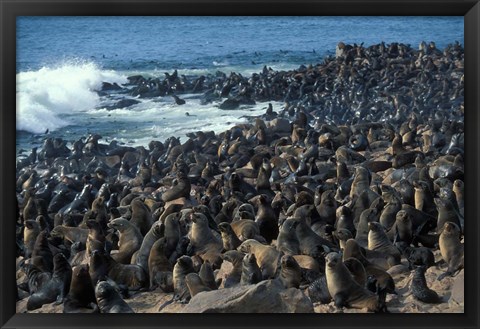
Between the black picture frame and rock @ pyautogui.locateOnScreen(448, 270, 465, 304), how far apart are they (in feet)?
0.13

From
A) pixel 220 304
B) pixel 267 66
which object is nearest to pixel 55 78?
pixel 267 66

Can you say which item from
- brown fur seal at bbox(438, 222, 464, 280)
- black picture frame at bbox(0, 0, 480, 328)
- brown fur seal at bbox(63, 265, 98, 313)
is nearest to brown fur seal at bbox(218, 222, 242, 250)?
black picture frame at bbox(0, 0, 480, 328)

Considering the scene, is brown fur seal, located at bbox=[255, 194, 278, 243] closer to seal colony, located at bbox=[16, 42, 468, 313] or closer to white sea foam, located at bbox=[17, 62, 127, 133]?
seal colony, located at bbox=[16, 42, 468, 313]

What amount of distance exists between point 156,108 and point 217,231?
1.37m

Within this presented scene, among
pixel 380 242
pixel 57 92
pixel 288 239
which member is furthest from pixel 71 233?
pixel 380 242

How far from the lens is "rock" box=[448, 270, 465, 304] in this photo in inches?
342

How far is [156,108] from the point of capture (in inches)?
364

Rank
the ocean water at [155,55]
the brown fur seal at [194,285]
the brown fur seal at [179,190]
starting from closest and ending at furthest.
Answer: the brown fur seal at [194,285] → the ocean water at [155,55] → the brown fur seal at [179,190]

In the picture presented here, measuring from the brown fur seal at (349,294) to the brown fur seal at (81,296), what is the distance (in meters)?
2.21

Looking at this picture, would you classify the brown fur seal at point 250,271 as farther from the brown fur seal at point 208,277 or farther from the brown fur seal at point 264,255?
the brown fur seal at point 208,277

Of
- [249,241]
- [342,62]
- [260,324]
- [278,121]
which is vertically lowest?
[260,324]

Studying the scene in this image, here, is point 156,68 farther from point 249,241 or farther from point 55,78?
point 249,241

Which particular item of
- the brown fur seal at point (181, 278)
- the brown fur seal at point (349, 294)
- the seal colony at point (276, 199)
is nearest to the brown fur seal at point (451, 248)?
the seal colony at point (276, 199)

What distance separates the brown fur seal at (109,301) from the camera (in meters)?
8.64
